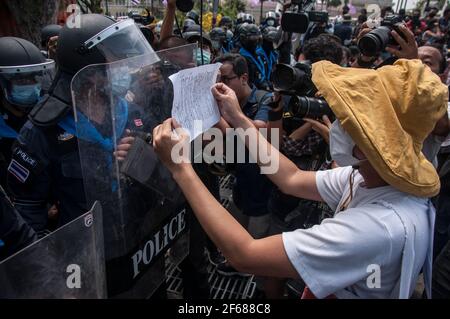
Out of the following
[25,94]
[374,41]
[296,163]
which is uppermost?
[374,41]

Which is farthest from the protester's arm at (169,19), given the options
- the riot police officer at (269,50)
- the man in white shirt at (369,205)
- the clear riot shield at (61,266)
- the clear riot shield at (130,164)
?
the riot police officer at (269,50)

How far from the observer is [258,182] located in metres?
2.76

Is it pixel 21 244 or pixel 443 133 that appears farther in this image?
pixel 443 133

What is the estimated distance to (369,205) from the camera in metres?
1.21

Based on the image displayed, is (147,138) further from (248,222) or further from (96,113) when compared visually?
(248,222)

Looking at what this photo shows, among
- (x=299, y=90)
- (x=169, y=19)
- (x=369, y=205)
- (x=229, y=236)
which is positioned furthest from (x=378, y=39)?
(x=169, y=19)

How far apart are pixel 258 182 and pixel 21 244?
69.2 inches

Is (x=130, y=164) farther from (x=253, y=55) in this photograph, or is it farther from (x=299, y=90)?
(x=253, y=55)

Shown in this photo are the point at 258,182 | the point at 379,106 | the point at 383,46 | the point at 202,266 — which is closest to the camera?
the point at 379,106

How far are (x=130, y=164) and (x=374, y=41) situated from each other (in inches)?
70.2

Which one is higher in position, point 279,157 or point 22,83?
point 22,83

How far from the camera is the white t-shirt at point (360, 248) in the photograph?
1104mm

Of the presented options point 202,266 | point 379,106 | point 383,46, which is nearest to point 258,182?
point 202,266

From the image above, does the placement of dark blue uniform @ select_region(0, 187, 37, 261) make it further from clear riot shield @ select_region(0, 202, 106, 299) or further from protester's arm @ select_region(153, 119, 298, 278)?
protester's arm @ select_region(153, 119, 298, 278)
